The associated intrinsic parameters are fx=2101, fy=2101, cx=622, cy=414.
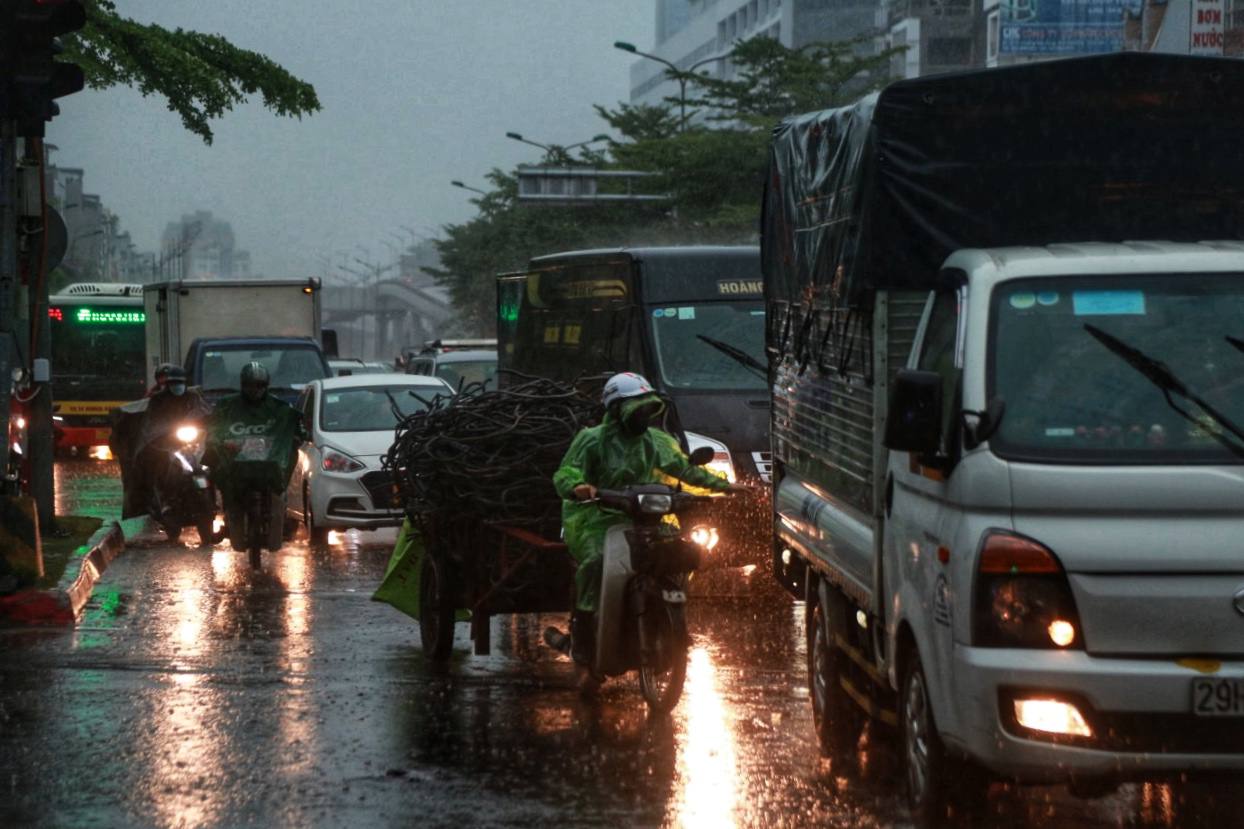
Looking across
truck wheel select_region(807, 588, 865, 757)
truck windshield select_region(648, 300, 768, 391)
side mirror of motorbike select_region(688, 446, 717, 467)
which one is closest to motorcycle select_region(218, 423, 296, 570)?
truck windshield select_region(648, 300, 768, 391)

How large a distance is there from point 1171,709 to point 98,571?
11526 millimetres

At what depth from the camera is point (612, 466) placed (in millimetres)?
9578

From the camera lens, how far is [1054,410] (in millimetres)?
6129

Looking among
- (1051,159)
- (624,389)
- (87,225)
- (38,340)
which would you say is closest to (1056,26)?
(38,340)

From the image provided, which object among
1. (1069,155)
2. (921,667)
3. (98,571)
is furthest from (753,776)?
(98,571)

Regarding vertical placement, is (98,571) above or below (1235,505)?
below

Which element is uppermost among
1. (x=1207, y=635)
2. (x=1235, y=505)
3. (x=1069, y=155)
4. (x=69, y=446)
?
(x=1069, y=155)

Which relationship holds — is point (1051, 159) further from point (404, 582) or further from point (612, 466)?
point (404, 582)

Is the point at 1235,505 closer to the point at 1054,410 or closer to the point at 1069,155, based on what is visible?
the point at 1054,410

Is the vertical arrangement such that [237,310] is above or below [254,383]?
above

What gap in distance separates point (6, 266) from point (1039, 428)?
31.3 ft

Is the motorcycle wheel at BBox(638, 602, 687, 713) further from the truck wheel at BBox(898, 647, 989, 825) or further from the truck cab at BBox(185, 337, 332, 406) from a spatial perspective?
the truck cab at BBox(185, 337, 332, 406)

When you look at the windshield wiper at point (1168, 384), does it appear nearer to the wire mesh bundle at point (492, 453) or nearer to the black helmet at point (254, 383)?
the wire mesh bundle at point (492, 453)

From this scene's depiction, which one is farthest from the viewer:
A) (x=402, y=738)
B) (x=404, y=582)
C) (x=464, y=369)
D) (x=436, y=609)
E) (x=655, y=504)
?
(x=464, y=369)
